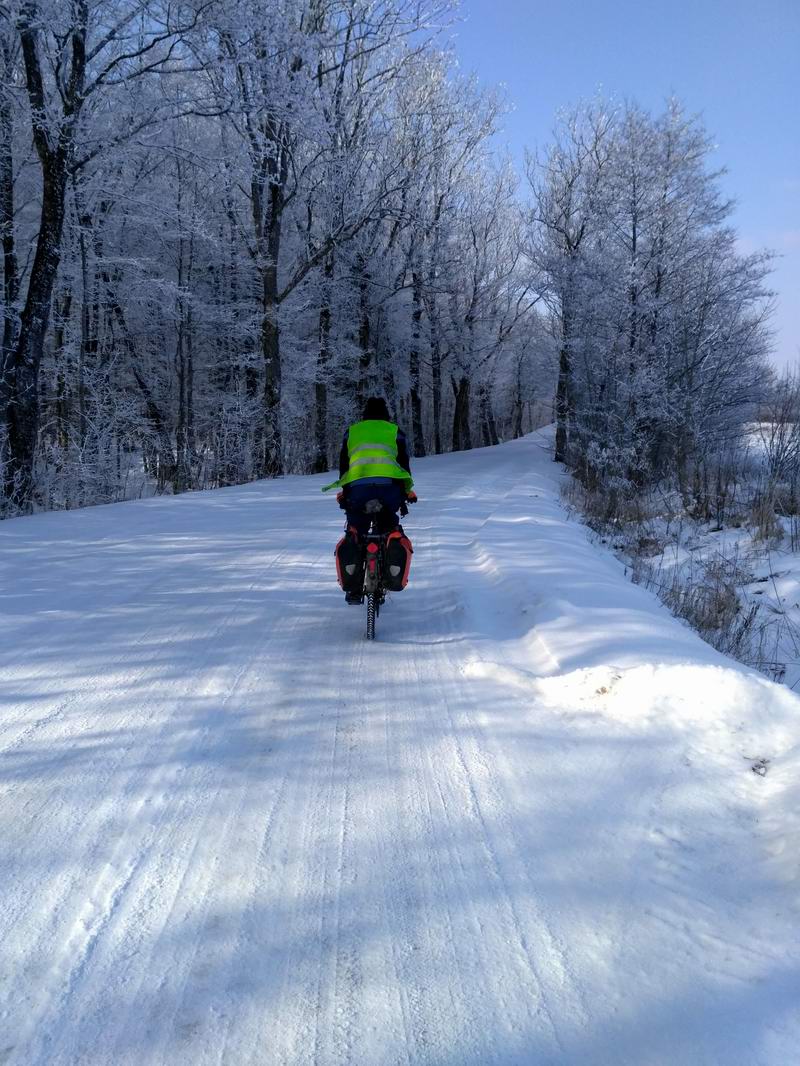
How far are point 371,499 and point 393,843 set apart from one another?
295cm

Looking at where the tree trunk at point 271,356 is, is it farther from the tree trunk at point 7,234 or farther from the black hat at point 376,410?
the black hat at point 376,410

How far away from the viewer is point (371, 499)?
5215 mm

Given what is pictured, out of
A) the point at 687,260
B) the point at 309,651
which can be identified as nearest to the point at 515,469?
the point at 687,260

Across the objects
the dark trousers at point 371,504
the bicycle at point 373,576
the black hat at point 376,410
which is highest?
the black hat at point 376,410

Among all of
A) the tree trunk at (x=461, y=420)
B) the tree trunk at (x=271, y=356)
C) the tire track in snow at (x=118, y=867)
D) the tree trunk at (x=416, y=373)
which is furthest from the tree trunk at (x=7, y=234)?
the tree trunk at (x=461, y=420)

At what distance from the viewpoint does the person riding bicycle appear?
519 centimetres

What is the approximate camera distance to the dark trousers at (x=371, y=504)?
523 centimetres

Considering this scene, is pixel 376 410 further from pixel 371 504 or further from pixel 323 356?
pixel 323 356

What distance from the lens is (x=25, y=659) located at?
4.35 m

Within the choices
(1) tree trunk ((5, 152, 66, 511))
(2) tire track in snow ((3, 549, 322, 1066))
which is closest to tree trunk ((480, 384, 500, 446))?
(1) tree trunk ((5, 152, 66, 511))

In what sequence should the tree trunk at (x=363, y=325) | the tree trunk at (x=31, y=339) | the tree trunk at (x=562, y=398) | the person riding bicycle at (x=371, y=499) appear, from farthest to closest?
the tree trunk at (x=363, y=325) → the tree trunk at (x=562, y=398) → the tree trunk at (x=31, y=339) → the person riding bicycle at (x=371, y=499)

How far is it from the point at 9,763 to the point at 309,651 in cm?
200

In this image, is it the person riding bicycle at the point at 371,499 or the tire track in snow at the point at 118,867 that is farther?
the person riding bicycle at the point at 371,499

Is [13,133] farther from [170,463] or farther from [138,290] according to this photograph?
[170,463]
